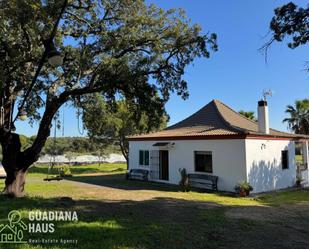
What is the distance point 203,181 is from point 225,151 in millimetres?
2308

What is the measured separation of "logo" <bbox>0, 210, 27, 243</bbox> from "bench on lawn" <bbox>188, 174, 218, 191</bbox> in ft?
37.6

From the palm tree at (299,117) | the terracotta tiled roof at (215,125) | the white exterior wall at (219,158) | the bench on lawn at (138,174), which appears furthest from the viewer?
the palm tree at (299,117)

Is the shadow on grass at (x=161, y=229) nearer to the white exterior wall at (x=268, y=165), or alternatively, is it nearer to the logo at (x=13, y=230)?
the logo at (x=13, y=230)

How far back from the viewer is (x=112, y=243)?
6.02 metres

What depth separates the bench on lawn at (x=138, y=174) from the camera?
2194cm

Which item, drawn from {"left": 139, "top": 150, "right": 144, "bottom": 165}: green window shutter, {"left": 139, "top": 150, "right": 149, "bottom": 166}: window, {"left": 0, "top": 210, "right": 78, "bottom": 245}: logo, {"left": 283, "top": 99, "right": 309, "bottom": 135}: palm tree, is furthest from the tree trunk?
{"left": 283, "top": 99, "right": 309, "bottom": 135}: palm tree

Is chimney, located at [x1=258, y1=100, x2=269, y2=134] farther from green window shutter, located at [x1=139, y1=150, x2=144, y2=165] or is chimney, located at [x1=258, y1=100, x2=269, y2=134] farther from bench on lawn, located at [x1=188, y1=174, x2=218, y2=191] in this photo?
green window shutter, located at [x1=139, y1=150, x2=144, y2=165]

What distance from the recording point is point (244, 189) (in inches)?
603

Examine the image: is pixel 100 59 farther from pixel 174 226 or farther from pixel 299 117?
pixel 299 117

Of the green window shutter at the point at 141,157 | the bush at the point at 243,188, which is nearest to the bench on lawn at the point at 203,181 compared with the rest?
the bush at the point at 243,188

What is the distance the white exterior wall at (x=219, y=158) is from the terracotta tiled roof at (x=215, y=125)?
21.3 inches

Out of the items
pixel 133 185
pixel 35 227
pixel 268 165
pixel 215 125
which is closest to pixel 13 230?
pixel 35 227

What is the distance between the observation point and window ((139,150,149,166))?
74.1ft

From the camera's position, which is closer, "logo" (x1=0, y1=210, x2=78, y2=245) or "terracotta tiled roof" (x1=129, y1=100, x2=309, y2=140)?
"logo" (x1=0, y1=210, x2=78, y2=245)
